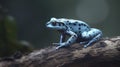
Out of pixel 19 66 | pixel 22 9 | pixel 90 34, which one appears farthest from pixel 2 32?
pixel 22 9

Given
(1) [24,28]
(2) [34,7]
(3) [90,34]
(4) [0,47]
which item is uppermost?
(2) [34,7]

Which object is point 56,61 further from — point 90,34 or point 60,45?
point 90,34

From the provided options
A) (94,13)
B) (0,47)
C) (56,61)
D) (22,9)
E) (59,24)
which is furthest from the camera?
(94,13)

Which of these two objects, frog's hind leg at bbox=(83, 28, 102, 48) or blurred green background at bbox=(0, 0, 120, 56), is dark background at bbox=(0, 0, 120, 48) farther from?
frog's hind leg at bbox=(83, 28, 102, 48)

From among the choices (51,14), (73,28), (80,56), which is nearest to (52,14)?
(51,14)

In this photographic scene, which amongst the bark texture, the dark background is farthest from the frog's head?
the dark background

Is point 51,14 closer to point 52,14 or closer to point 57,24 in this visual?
point 52,14

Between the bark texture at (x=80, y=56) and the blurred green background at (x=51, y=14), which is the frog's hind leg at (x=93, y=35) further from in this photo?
the blurred green background at (x=51, y=14)
